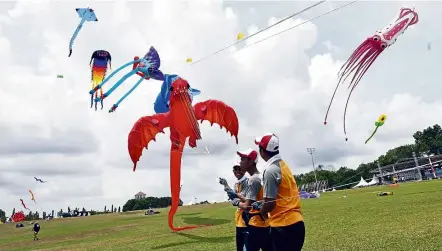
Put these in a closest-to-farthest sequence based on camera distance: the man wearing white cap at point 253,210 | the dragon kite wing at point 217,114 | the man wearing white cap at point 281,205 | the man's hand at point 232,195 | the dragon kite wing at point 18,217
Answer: the man wearing white cap at point 281,205 → the man wearing white cap at point 253,210 → the man's hand at point 232,195 → the dragon kite wing at point 217,114 → the dragon kite wing at point 18,217

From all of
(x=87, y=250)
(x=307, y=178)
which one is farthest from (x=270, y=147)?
(x=307, y=178)

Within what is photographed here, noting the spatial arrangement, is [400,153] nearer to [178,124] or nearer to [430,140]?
[430,140]

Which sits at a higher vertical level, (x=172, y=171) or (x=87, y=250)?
(x=172, y=171)

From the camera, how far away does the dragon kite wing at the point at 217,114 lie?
1861 centimetres

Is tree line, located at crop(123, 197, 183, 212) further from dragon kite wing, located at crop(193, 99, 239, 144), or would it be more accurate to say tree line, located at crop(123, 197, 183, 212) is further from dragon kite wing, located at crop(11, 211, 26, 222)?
dragon kite wing, located at crop(193, 99, 239, 144)

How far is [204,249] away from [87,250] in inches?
314

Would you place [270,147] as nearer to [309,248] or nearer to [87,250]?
[309,248]

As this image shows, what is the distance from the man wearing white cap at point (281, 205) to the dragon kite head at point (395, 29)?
381 cm

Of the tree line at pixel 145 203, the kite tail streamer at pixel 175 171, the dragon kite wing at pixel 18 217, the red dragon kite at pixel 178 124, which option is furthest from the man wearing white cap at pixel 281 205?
the tree line at pixel 145 203

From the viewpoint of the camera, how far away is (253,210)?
235 inches

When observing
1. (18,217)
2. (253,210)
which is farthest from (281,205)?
(18,217)

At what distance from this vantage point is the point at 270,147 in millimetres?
4992

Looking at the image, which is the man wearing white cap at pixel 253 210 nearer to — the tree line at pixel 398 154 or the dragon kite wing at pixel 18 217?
the dragon kite wing at pixel 18 217

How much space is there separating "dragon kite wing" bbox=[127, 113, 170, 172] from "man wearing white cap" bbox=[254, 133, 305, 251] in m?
13.5
